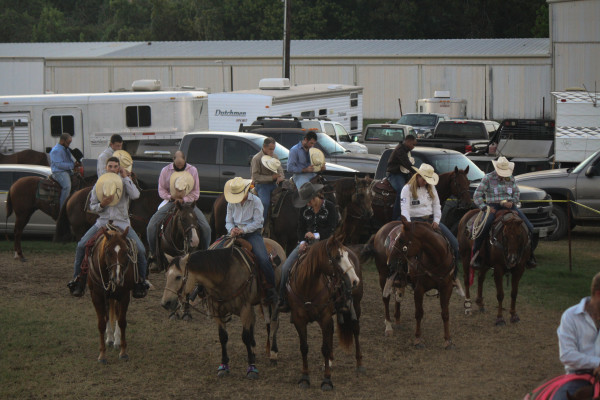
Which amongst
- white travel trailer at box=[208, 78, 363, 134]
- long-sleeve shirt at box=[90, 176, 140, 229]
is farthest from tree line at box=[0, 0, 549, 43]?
long-sleeve shirt at box=[90, 176, 140, 229]

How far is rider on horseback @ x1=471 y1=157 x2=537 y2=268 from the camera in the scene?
12859 mm

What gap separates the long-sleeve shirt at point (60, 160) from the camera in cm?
1758

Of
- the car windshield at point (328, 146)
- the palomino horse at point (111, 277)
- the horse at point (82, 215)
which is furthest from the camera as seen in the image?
the car windshield at point (328, 146)

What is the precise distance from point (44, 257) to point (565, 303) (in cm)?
1025

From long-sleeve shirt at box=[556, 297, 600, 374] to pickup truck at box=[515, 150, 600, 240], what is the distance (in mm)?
12374

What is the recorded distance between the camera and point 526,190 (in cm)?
1755

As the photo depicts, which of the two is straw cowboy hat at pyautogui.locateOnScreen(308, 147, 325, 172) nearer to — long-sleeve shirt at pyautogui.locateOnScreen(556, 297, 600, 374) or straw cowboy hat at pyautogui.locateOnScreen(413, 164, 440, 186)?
straw cowboy hat at pyautogui.locateOnScreen(413, 164, 440, 186)

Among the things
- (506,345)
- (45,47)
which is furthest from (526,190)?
(45,47)

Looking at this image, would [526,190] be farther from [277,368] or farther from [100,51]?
[100,51]

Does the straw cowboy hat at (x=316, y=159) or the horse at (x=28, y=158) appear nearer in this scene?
the straw cowboy hat at (x=316, y=159)

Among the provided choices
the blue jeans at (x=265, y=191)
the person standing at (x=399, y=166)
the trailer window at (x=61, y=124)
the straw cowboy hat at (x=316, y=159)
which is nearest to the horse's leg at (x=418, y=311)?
the person standing at (x=399, y=166)

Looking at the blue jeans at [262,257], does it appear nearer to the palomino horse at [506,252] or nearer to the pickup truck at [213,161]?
the palomino horse at [506,252]

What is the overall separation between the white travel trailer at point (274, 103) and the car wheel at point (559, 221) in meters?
12.8

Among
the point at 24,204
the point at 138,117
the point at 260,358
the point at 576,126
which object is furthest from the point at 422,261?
the point at 138,117
